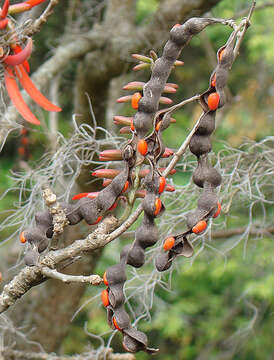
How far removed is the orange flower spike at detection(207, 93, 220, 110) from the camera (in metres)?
0.82

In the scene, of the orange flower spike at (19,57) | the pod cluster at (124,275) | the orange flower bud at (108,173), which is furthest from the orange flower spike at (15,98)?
the pod cluster at (124,275)

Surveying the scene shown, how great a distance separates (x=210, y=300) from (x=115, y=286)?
443 cm

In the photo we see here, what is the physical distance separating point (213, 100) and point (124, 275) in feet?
0.93

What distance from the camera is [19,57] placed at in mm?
993

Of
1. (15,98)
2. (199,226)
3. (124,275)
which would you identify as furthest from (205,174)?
(15,98)

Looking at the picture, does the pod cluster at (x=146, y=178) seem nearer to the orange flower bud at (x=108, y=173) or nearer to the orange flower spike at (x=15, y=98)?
the orange flower bud at (x=108, y=173)

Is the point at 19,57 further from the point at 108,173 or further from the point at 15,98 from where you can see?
the point at 108,173

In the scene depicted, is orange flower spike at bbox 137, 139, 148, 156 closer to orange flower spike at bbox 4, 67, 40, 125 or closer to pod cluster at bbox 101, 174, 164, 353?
pod cluster at bbox 101, 174, 164, 353

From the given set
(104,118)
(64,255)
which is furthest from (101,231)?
(104,118)

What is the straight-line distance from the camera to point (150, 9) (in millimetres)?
4012

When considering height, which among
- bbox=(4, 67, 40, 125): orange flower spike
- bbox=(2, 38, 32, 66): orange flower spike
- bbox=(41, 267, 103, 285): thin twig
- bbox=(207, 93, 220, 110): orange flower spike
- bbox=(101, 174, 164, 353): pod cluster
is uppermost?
bbox=(2, 38, 32, 66): orange flower spike

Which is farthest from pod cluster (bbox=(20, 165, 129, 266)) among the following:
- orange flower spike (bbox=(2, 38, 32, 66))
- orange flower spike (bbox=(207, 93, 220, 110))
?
orange flower spike (bbox=(2, 38, 32, 66))

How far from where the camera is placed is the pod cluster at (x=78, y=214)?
0.85 meters

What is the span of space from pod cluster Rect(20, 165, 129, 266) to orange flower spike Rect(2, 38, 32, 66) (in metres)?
0.28
